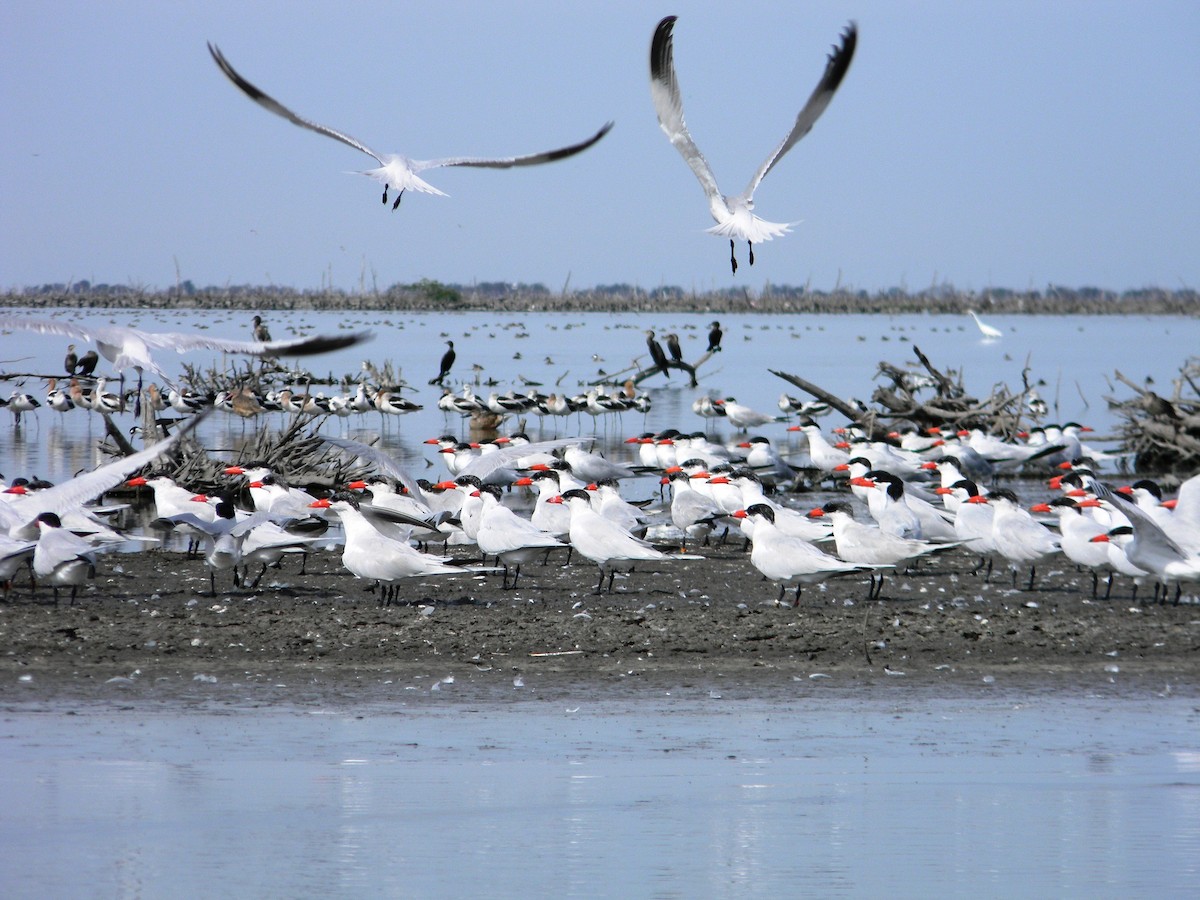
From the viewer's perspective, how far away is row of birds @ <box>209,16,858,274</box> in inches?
354

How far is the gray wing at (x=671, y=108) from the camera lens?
30.3 ft

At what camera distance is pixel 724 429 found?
25672 millimetres

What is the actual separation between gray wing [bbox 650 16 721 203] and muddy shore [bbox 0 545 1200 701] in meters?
2.69

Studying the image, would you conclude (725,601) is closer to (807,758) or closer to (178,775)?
(807,758)

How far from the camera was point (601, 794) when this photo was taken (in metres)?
5.96

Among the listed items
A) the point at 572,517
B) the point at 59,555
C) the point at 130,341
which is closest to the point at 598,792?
the point at 130,341

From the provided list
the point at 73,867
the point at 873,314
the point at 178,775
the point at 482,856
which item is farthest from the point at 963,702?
the point at 873,314

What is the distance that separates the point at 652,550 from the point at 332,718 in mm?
3309

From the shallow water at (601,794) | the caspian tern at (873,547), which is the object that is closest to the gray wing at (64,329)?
the shallow water at (601,794)

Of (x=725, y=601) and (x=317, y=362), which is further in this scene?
(x=317, y=362)

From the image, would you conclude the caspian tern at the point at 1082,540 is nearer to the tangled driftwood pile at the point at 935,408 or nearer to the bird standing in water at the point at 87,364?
the tangled driftwood pile at the point at 935,408

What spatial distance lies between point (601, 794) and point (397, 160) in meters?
4.65

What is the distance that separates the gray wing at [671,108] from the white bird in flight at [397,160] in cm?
66

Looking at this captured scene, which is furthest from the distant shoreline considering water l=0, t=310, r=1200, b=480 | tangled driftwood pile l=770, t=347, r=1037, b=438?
tangled driftwood pile l=770, t=347, r=1037, b=438
